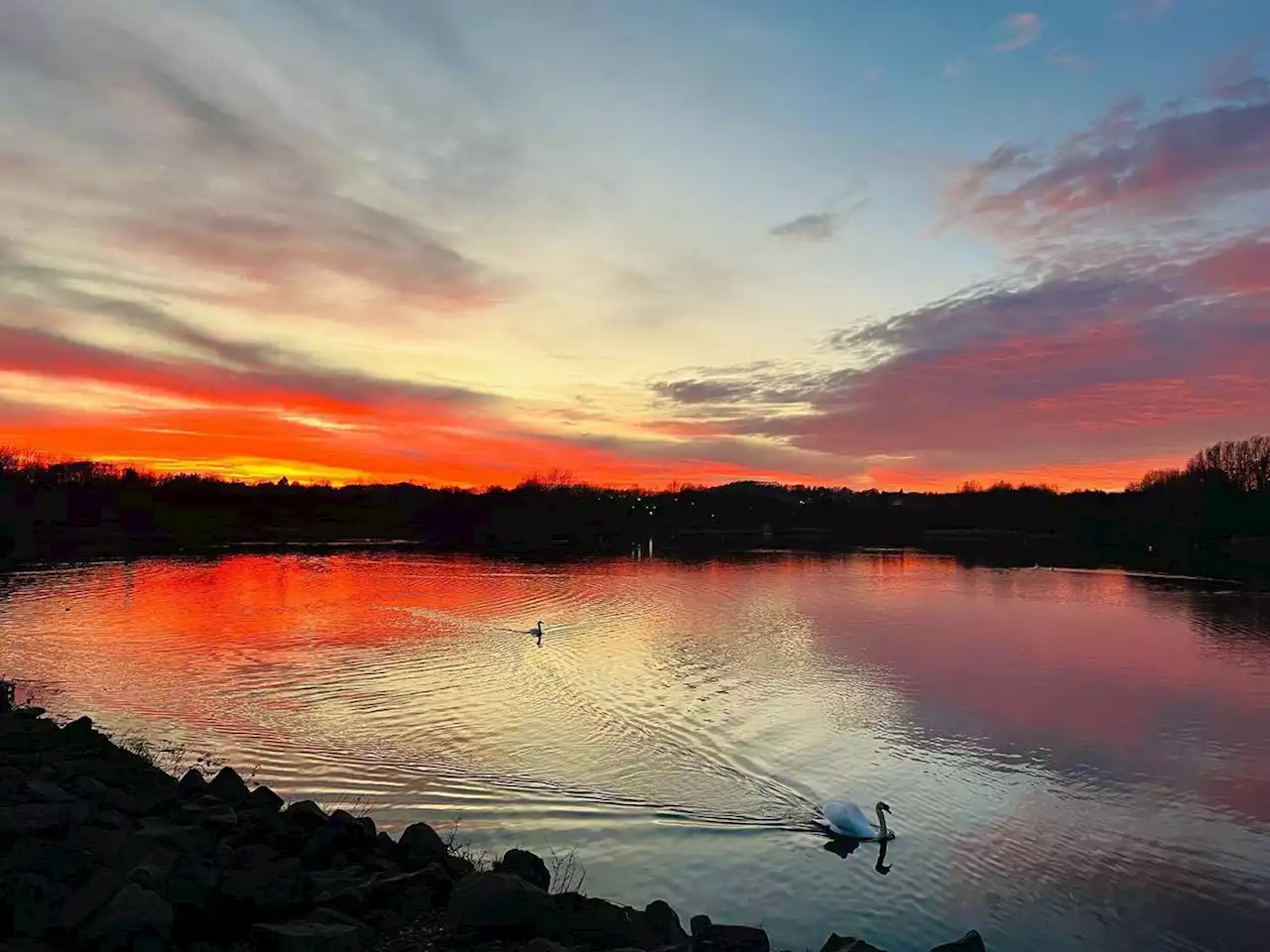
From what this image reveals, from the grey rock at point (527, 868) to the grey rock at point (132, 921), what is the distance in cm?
323

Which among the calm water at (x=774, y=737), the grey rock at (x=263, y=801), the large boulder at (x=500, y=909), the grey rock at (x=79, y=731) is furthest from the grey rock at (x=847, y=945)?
the grey rock at (x=79, y=731)

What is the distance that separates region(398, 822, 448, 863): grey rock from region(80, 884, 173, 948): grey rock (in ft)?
8.88

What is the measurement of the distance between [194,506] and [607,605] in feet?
283

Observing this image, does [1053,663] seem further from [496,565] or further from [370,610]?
[496,565]

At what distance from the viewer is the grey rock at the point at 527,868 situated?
26.1ft

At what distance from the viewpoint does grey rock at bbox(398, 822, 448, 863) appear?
314 inches

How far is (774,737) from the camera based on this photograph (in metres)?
15.3

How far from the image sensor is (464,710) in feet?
55.4

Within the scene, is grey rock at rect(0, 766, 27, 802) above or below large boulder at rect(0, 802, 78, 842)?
below

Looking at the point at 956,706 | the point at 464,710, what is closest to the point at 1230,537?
the point at 956,706

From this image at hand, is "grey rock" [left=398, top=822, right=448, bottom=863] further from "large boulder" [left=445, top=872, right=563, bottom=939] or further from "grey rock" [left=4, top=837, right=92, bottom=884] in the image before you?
"grey rock" [left=4, top=837, right=92, bottom=884]

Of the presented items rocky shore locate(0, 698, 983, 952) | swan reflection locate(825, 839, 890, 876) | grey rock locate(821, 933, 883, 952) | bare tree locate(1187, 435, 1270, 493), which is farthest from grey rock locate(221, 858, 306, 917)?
bare tree locate(1187, 435, 1270, 493)

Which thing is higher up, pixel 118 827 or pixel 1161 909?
pixel 118 827

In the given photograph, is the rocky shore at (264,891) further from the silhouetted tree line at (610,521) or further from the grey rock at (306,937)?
the silhouetted tree line at (610,521)
